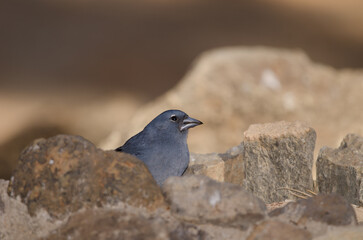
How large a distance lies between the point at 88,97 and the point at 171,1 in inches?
72.0

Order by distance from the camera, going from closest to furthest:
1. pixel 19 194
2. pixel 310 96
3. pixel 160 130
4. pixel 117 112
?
pixel 19 194 < pixel 160 130 < pixel 310 96 < pixel 117 112

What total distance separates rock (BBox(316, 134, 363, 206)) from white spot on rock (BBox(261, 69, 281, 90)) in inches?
137

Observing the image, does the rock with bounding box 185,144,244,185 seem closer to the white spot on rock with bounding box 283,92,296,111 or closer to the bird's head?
the bird's head

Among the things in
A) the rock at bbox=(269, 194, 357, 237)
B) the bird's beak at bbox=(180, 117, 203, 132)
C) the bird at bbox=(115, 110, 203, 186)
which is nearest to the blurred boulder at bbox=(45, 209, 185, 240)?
the rock at bbox=(269, 194, 357, 237)

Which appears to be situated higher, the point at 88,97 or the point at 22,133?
the point at 88,97

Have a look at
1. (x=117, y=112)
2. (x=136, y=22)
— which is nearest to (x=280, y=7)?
(x=136, y=22)

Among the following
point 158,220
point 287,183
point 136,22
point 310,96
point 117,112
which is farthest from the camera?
point 117,112

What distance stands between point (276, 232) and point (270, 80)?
204 inches

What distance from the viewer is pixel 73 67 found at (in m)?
7.72

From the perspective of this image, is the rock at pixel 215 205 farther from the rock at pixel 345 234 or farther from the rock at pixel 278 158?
the rock at pixel 278 158

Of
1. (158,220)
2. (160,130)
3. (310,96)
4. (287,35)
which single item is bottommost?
(158,220)

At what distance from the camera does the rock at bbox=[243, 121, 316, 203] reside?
3582mm

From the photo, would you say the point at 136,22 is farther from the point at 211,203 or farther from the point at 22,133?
the point at 211,203

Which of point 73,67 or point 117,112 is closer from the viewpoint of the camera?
point 73,67
